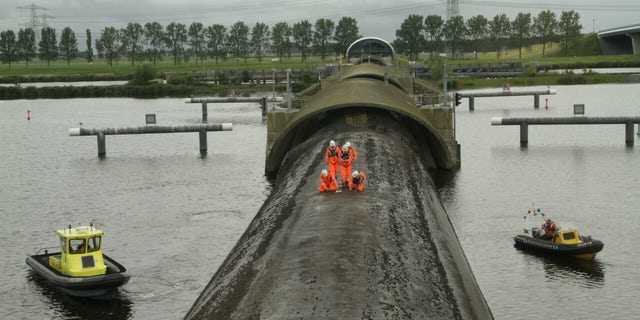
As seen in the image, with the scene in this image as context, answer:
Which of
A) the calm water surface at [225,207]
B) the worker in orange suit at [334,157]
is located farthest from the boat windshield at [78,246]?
the worker in orange suit at [334,157]

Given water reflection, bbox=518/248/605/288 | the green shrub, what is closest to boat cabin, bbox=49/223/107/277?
water reflection, bbox=518/248/605/288

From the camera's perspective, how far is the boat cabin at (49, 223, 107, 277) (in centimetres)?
3525

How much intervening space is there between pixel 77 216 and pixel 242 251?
1091 inches

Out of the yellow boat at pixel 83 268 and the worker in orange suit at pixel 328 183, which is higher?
the worker in orange suit at pixel 328 183

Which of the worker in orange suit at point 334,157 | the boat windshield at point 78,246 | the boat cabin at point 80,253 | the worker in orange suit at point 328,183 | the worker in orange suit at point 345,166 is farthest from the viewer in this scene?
the boat windshield at point 78,246

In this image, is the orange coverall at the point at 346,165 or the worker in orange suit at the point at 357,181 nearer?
the worker in orange suit at the point at 357,181

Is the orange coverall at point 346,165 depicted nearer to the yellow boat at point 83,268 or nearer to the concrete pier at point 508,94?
the yellow boat at point 83,268

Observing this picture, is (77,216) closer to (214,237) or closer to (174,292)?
(214,237)

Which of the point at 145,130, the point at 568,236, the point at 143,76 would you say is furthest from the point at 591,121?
the point at 143,76

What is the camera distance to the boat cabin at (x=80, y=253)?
3525 cm

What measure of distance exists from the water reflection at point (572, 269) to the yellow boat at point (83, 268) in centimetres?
1801

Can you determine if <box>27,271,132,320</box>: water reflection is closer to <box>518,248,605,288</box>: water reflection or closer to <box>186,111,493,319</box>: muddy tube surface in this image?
<box>186,111,493,319</box>: muddy tube surface

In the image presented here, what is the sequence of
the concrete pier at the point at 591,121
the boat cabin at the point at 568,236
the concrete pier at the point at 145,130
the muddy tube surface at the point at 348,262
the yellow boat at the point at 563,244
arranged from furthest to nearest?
the concrete pier at the point at 145,130 < the concrete pier at the point at 591,121 < the boat cabin at the point at 568,236 < the yellow boat at the point at 563,244 < the muddy tube surface at the point at 348,262

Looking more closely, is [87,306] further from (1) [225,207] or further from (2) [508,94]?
(2) [508,94]
